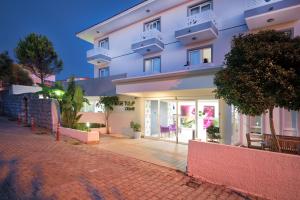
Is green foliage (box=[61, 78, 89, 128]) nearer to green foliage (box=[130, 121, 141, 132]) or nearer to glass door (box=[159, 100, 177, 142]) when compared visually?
green foliage (box=[130, 121, 141, 132])

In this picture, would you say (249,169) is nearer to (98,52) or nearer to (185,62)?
(185,62)

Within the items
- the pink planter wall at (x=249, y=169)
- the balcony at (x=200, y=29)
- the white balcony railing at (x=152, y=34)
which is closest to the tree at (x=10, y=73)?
the white balcony railing at (x=152, y=34)

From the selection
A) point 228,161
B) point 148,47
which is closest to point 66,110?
point 148,47

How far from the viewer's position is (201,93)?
10.4m

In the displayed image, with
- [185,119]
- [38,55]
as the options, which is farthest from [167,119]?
[38,55]

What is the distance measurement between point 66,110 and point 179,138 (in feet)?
28.7

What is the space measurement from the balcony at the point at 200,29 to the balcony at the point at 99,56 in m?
8.21

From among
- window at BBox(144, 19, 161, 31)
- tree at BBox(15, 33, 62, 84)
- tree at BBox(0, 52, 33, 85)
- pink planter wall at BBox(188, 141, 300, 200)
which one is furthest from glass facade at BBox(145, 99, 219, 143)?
tree at BBox(0, 52, 33, 85)

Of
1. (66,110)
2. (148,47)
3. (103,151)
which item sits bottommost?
(103,151)

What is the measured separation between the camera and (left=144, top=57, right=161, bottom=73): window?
14.4 m

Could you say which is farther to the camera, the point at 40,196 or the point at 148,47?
the point at 148,47

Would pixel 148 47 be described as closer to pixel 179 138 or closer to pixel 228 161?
pixel 179 138

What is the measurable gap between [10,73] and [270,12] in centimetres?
3187

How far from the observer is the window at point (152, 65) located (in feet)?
47.1
